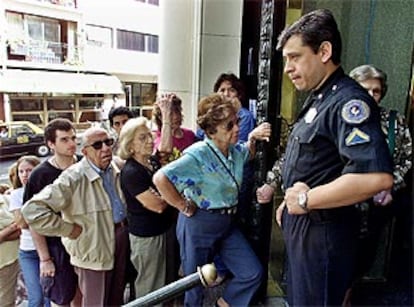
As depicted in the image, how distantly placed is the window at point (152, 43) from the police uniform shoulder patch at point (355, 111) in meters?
2.92

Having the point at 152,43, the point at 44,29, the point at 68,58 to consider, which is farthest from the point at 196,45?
the point at 44,29

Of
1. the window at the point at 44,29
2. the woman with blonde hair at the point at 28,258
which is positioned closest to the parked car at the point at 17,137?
the woman with blonde hair at the point at 28,258

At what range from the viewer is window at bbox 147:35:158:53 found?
145 inches

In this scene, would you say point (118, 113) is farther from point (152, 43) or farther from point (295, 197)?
point (295, 197)

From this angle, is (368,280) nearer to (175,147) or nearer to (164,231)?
(164,231)

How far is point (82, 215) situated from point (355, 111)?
4.36ft

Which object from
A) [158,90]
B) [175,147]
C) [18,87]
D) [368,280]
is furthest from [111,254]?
[158,90]

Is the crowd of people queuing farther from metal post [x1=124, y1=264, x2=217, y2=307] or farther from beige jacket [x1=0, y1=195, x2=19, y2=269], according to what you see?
metal post [x1=124, y1=264, x2=217, y2=307]

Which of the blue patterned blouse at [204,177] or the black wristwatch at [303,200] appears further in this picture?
the blue patterned blouse at [204,177]

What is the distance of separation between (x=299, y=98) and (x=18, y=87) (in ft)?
6.20

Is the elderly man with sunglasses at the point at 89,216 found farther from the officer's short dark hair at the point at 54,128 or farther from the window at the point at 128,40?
the window at the point at 128,40

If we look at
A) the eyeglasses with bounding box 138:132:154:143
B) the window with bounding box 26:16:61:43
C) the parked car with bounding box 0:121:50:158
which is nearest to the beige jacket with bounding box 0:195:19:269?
the parked car with bounding box 0:121:50:158

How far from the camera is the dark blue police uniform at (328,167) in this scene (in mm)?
1053

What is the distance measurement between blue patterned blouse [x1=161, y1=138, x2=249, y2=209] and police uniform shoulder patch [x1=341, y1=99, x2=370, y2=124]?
0.78 metres
